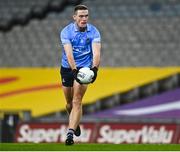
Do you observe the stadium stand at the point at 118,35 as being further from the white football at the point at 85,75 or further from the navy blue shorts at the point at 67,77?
the white football at the point at 85,75

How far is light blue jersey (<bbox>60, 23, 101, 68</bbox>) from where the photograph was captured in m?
9.99

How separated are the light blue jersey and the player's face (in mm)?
161

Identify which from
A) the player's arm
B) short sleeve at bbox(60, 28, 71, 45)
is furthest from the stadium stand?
the player's arm

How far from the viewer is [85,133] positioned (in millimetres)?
16438

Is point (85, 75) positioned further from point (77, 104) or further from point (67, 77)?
point (67, 77)

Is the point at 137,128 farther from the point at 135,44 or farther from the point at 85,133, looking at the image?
the point at 135,44

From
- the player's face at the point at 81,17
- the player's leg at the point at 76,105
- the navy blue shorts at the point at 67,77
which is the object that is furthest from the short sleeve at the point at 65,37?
the navy blue shorts at the point at 67,77

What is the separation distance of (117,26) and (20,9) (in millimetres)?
3107

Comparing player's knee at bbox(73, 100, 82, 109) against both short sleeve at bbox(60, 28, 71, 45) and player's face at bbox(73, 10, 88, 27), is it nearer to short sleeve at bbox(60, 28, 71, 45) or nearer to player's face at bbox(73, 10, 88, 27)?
short sleeve at bbox(60, 28, 71, 45)

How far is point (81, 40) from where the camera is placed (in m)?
10.1

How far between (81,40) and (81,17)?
0.38 m

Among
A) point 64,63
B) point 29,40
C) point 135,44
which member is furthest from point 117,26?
point 64,63

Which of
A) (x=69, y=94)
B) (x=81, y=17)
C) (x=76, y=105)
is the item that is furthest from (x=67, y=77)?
(x=81, y=17)

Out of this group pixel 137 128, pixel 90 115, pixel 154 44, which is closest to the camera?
pixel 137 128
